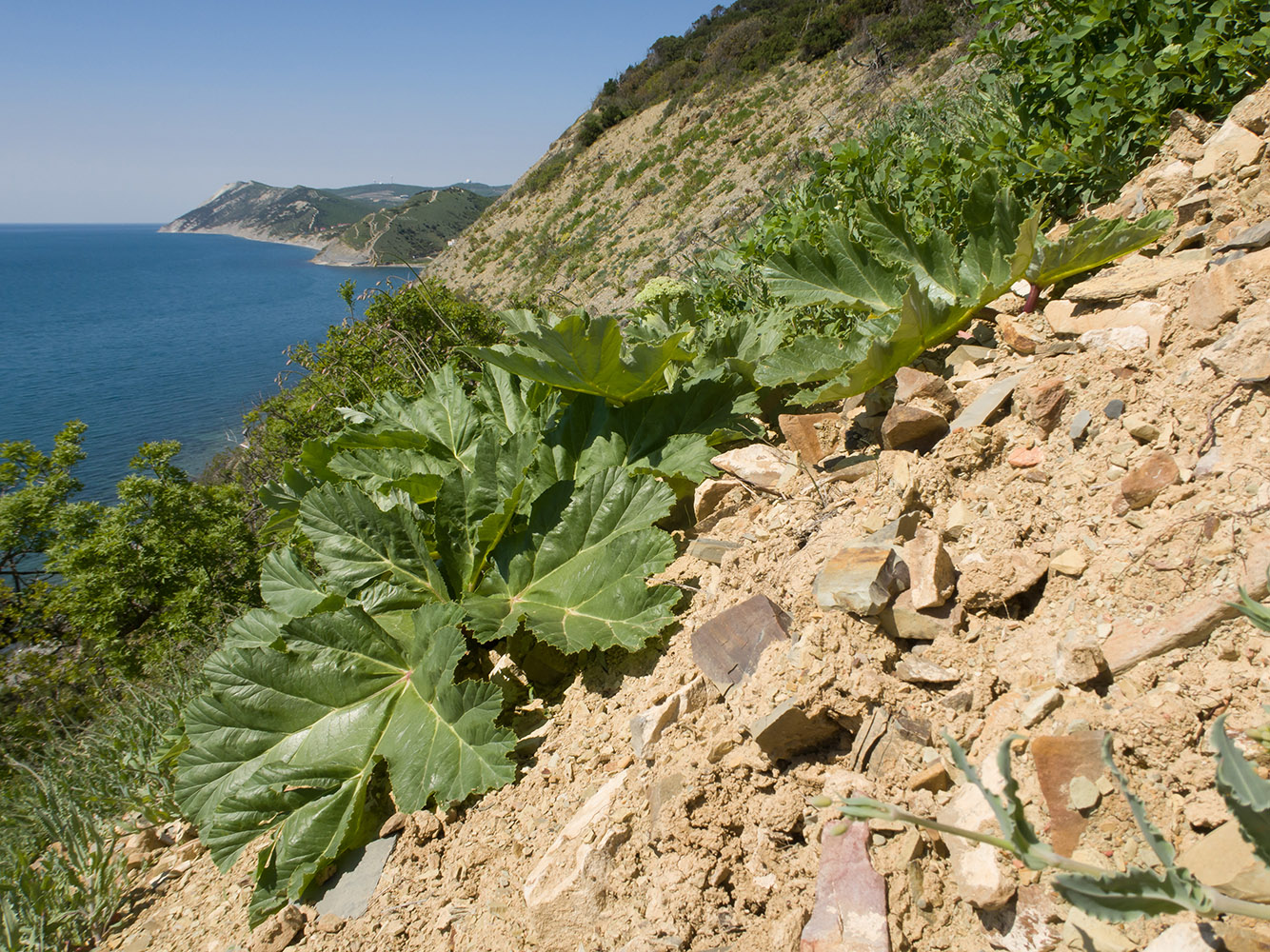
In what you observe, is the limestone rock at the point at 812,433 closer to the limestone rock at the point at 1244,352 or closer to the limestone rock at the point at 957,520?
the limestone rock at the point at 957,520

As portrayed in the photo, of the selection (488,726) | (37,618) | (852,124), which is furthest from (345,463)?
(852,124)

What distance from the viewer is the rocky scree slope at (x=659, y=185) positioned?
18.7m

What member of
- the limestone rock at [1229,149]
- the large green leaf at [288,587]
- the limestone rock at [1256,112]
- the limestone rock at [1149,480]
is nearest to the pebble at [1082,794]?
the limestone rock at [1149,480]

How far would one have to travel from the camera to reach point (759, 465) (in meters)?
2.39

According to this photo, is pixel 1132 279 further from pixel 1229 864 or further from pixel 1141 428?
pixel 1229 864

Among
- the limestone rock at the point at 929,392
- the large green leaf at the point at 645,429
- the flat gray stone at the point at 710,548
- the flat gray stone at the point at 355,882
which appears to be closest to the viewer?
the flat gray stone at the point at 355,882

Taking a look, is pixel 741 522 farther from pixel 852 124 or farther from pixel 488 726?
pixel 852 124

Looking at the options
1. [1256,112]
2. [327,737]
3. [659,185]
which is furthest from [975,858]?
[659,185]

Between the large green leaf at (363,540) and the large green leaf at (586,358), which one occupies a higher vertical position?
the large green leaf at (586,358)

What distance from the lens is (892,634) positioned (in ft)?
5.26

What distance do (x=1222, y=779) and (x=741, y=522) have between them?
151 centimetres

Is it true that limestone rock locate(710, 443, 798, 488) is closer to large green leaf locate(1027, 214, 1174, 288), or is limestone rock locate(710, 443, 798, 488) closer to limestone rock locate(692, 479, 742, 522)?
limestone rock locate(692, 479, 742, 522)

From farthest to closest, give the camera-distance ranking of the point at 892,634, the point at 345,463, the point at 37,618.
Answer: the point at 37,618, the point at 345,463, the point at 892,634

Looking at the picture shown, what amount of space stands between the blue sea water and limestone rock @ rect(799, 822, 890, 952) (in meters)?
4.53
